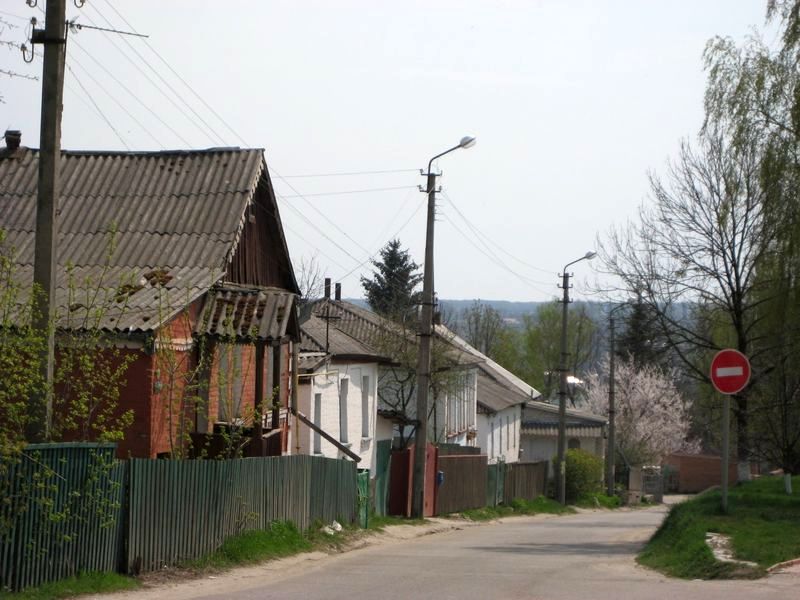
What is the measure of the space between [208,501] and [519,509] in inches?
1254

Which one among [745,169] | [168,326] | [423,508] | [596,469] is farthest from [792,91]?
[596,469]

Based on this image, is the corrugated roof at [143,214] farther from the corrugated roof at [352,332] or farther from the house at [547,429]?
the house at [547,429]

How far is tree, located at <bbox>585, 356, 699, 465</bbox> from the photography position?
243 feet

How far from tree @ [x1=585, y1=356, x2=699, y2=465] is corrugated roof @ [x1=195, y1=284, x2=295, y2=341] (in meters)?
55.6

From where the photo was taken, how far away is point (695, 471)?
75.5 m

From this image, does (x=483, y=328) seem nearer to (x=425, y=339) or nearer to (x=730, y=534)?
(x=425, y=339)

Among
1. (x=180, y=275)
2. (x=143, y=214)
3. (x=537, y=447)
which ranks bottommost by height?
(x=537, y=447)

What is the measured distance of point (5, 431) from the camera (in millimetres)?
12078

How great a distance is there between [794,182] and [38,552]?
1608cm

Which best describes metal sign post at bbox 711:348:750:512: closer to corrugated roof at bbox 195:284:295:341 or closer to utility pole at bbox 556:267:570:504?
corrugated roof at bbox 195:284:295:341

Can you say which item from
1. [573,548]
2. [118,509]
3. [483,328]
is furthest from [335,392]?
[483,328]

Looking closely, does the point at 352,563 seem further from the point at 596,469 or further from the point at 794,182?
the point at 596,469

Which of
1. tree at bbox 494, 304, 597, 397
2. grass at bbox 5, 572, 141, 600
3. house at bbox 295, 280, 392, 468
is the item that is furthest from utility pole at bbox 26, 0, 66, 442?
tree at bbox 494, 304, 597, 397

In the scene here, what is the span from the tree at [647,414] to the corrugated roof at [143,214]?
176ft
